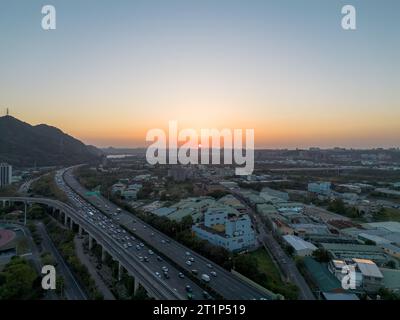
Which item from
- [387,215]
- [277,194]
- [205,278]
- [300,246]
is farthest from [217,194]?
[205,278]

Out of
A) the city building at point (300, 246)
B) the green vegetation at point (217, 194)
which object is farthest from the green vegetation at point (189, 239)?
the green vegetation at point (217, 194)

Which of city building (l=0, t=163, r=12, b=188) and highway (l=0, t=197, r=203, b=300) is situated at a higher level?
city building (l=0, t=163, r=12, b=188)

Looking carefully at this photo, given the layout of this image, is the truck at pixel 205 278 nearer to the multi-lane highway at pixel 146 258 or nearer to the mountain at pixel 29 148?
the multi-lane highway at pixel 146 258

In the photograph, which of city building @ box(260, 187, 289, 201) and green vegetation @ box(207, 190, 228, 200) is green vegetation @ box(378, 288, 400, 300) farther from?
city building @ box(260, 187, 289, 201)

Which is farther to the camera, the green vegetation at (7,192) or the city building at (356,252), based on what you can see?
the green vegetation at (7,192)

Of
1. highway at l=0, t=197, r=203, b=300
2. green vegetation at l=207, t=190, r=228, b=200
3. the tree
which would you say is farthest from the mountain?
the tree

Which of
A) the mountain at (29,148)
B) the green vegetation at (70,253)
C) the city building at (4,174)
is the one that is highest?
the mountain at (29,148)
